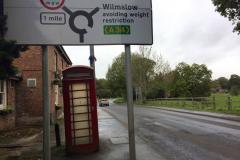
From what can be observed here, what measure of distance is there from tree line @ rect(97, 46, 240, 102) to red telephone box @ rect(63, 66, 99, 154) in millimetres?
53737

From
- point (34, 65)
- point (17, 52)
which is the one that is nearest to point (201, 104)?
point (34, 65)

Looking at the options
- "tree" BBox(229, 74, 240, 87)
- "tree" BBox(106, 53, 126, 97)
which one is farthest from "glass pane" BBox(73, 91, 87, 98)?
"tree" BBox(229, 74, 240, 87)

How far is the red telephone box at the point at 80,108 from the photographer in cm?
1106

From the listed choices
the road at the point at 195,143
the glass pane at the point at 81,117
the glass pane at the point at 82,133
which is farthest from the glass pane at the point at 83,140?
the road at the point at 195,143

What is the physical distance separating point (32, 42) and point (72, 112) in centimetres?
597

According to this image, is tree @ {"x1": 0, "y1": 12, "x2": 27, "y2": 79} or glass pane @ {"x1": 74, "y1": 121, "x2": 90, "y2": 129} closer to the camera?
tree @ {"x1": 0, "y1": 12, "x2": 27, "y2": 79}

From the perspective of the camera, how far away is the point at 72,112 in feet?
36.5

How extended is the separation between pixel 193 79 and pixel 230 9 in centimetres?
8243

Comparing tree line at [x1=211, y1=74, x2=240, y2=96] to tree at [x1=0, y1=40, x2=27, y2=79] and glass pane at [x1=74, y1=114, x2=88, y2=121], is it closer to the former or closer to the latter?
glass pane at [x1=74, y1=114, x2=88, y2=121]

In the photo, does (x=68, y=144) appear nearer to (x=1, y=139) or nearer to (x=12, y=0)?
(x=1, y=139)

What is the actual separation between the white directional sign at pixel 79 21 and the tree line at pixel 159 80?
2332 inches

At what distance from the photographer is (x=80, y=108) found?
36.8 ft

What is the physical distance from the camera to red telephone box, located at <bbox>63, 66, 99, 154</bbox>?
36.3 ft

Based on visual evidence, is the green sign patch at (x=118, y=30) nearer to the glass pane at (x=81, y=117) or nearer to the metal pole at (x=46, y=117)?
the metal pole at (x=46, y=117)
